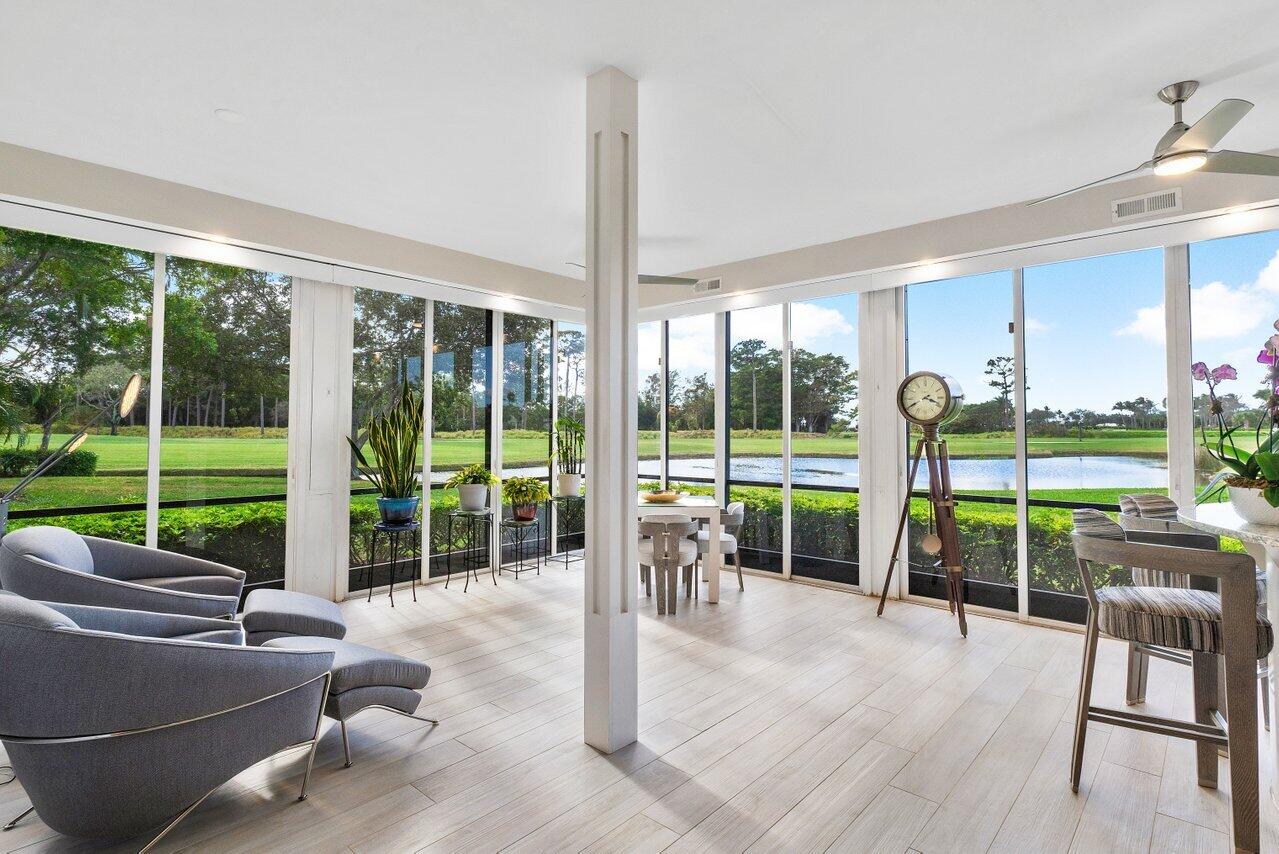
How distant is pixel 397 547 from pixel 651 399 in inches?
116

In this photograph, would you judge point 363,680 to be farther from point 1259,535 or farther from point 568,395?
point 568,395

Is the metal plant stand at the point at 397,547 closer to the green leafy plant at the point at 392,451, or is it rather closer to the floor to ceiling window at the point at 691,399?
the green leafy plant at the point at 392,451

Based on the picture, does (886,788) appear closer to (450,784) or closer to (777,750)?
(777,750)

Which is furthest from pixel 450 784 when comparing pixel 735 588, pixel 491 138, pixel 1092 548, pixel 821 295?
pixel 821 295

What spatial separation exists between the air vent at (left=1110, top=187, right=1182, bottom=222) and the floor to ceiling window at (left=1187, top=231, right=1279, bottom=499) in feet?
1.60

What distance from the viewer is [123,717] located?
1.80 meters

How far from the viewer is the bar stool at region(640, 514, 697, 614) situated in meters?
4.58

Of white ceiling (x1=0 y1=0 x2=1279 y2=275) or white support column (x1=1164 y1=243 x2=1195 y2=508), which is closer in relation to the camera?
white ceiling (x1=0 y1=0 x2=1279 y2=275)

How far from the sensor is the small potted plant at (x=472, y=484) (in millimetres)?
5320

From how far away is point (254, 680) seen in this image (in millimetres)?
2039

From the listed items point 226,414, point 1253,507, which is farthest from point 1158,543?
point 226,414

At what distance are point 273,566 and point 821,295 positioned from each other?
4903 millimetres

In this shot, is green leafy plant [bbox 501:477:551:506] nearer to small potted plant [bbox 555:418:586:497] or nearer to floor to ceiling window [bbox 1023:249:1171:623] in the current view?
small potted plant [bbox 555:418:586:497]

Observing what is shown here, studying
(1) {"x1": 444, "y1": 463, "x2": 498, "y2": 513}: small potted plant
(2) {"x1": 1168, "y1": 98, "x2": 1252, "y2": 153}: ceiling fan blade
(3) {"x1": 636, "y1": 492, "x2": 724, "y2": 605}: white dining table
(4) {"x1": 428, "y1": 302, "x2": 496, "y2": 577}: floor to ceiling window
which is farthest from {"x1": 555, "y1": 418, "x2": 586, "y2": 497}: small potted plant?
(2) {"x1": 1168, "y1": 98, "x2": 1252, "y2": 153}: ceiling fan blade
